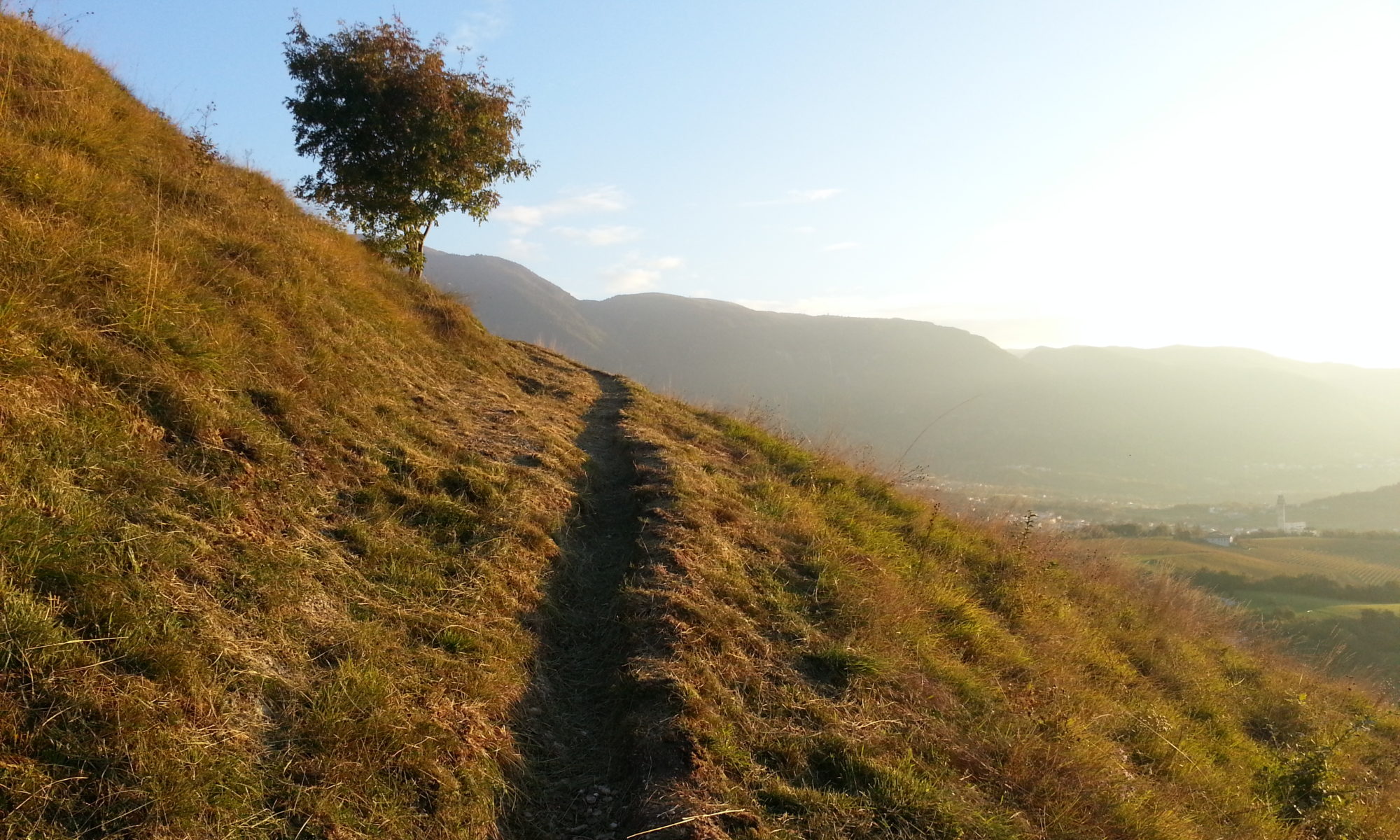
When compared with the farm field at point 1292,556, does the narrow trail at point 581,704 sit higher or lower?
A: higher

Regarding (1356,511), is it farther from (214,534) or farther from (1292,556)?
(214,534)

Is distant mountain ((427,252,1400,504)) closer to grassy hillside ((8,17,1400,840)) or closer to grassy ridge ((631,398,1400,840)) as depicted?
grassy ridge ((631,398,1400,840))

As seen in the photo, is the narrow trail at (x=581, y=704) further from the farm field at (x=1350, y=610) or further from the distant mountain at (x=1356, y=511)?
the distant mountain at (x=1356, y=511)

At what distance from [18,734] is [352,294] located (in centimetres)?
751

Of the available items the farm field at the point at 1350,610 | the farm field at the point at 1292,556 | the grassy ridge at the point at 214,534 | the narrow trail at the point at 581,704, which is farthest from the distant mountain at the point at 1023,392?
the grassy ridge at the point at 214,534

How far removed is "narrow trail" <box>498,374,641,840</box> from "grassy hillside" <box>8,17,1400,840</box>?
22mm

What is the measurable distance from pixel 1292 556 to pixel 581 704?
2118 inches

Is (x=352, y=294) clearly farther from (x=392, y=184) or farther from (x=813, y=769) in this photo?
(x=813, y=769)

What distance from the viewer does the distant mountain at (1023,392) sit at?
104 metres

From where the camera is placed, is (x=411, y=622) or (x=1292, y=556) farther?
(x=1292, y=556)

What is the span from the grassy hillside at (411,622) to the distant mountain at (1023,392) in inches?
2848

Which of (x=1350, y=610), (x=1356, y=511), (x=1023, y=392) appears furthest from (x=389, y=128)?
(x=1023, y=392)

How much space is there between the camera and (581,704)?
14.6 feet

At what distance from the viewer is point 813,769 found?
4.05 m
